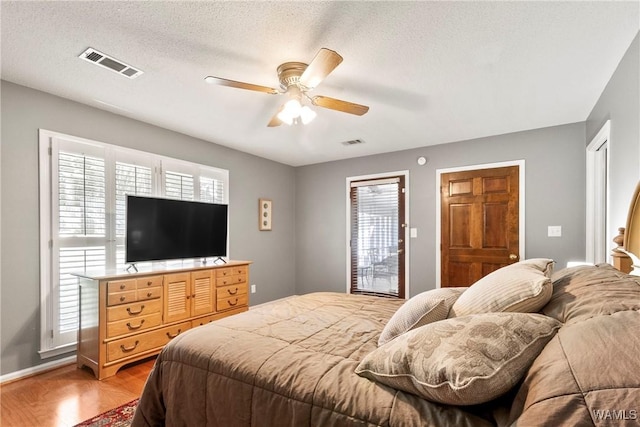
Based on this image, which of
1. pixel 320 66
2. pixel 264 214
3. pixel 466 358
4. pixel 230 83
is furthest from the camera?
pixel 264 214

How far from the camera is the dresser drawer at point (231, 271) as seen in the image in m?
3.60

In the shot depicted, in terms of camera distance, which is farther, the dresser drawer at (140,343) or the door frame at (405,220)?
the door frame at (405,220)

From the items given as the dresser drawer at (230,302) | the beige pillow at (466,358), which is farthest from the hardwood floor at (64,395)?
the beige pillow at (466,358)

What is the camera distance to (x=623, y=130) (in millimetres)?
2100

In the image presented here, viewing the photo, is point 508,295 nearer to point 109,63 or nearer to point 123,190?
point 109,63

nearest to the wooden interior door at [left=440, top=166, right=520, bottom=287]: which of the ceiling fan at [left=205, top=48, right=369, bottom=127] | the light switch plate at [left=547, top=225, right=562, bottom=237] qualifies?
the light switch plate at [left=547, top=225, right=562, bottom=237]

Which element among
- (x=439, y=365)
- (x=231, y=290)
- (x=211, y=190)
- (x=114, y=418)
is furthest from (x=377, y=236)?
(x=439, y=365)

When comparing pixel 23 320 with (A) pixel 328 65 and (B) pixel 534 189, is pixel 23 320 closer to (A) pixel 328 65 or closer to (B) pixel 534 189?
(A) pixel 328 65

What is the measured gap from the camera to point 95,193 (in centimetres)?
305

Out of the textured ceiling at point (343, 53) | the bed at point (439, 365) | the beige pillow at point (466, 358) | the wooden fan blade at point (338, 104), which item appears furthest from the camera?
the wooden fan blade at point (338, 104)

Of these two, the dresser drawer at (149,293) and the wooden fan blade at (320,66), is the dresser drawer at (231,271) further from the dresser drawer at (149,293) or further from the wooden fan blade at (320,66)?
the wooden fan blade at (320,66)

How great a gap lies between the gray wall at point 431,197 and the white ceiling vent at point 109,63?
3.38 metres

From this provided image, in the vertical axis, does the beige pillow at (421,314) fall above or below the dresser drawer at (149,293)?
above

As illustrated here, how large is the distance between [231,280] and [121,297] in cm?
122
